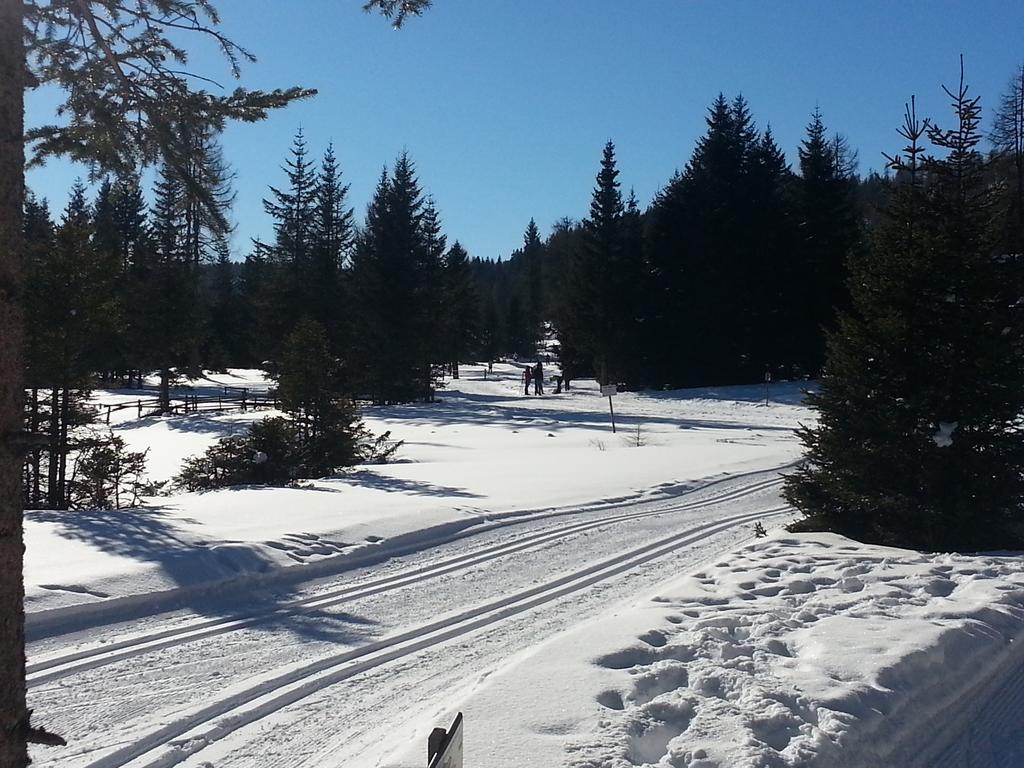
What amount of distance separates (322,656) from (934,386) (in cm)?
773

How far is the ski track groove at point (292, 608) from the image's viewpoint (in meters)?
5.89

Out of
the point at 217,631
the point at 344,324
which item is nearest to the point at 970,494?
the point at 217,631

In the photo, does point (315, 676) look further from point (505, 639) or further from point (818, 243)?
point (818, 243)

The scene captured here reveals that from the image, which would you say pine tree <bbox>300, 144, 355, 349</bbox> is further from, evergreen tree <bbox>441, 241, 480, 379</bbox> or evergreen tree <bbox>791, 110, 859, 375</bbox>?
evergreen tree <bbox>791, 110, 859, 375</bbox>

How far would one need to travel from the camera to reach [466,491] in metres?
14.5

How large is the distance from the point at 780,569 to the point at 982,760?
363cm

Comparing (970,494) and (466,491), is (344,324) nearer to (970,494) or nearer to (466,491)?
(466,491)

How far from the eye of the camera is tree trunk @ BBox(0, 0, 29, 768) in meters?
2.77

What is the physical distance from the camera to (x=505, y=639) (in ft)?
22.1

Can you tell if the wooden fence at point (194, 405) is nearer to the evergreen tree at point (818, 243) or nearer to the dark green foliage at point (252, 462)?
the dark green foliage at point (252, 462)

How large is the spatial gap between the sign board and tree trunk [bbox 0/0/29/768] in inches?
53.9

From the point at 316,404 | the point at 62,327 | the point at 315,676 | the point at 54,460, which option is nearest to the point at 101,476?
the point at 54,460

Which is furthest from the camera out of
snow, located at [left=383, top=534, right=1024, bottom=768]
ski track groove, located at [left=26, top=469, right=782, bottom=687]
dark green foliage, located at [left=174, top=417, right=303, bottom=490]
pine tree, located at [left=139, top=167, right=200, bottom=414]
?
pine tree, located at [left=139, top=167, right=200, bottom=414]

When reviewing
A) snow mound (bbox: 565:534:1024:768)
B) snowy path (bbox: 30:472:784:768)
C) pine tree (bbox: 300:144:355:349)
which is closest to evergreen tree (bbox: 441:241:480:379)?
pine tree (bbox: 300:144:355:349)
